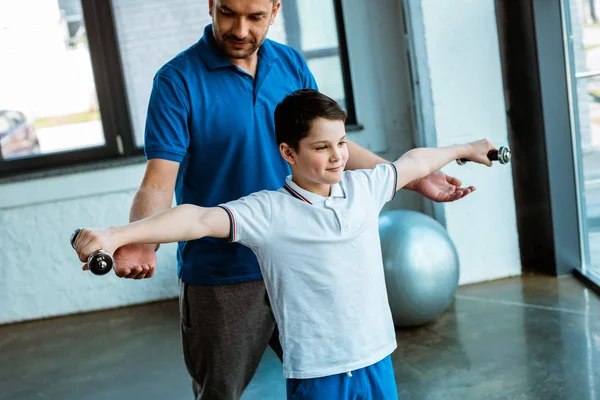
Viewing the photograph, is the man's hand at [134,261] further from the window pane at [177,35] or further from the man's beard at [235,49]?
the window pane at [177,35]

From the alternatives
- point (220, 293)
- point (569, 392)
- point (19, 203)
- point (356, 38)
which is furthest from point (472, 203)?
point (19, 203)

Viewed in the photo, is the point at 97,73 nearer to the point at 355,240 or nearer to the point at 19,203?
the point at 19,203

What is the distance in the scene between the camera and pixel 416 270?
3109 mm

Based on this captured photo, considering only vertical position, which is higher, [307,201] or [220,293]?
[307,201]

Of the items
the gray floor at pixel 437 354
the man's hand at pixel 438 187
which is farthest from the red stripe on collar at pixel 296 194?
the gray floor at pixel 437 354

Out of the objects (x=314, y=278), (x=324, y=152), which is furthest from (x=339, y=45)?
(x=314, y=278)

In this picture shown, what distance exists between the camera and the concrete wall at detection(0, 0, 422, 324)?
4012 mm

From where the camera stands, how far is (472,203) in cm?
371

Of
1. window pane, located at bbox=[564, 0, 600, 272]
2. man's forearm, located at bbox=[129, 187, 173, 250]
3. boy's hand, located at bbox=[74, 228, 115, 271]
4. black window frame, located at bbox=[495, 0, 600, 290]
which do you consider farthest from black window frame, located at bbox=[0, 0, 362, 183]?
boy's hand, located at bbox=[74, 228, 115, 271]

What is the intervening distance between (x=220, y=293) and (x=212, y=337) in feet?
0.38

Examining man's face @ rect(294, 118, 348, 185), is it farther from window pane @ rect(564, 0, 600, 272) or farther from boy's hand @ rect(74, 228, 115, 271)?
window pane @ rect(564, 0, 600, 272)

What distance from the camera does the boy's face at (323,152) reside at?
1.63 meters

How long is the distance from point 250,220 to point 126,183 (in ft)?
8.65

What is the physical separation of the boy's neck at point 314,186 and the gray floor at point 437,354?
1.23m
